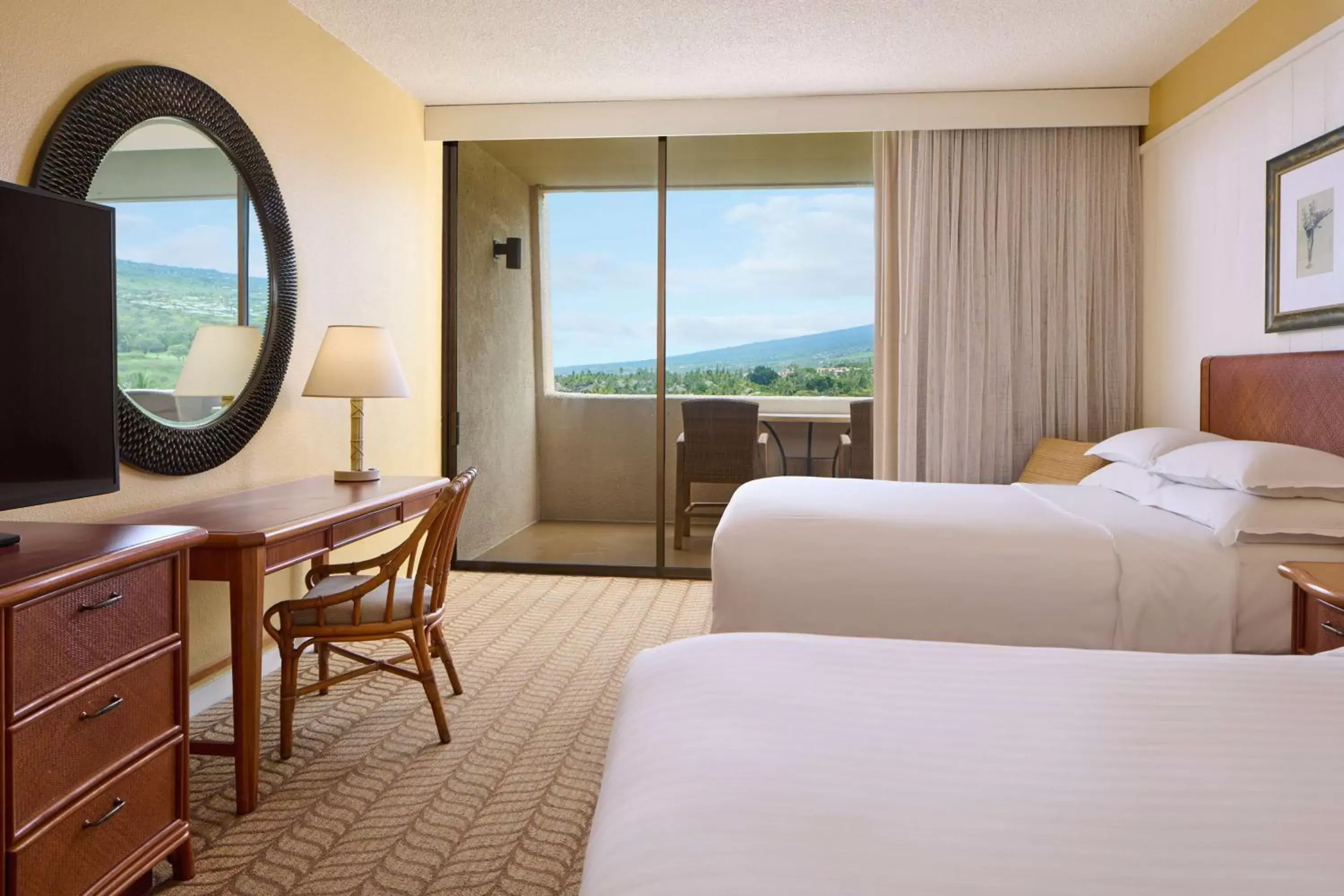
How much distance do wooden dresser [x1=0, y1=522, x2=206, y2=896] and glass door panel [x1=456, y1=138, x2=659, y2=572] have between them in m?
3.42

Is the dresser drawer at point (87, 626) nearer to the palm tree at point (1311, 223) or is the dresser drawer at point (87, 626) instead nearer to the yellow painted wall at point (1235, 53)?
the palm tree at point (1311, 223)

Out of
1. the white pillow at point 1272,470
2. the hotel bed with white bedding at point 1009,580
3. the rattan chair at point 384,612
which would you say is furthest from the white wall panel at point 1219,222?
the rattan chair at point 384,612

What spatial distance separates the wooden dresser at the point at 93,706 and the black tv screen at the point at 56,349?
132 mm

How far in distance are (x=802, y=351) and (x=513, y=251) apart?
1.75 m

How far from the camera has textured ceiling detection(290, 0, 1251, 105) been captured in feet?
12.4

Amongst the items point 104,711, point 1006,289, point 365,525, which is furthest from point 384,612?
point 1006,289

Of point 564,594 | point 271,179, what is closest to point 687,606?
point 564,594

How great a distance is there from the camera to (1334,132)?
3100 mm

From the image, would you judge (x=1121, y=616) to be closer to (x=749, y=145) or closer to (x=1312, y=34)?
(x=1312, y=34)

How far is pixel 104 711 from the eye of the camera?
1.74 m

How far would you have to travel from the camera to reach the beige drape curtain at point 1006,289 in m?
4.84

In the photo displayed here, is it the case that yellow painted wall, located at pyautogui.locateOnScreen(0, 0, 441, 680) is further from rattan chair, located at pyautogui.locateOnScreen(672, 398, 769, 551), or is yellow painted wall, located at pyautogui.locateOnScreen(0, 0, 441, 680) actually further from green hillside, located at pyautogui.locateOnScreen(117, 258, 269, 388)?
rattan chair, located at pyautogui.locateOnScreen(672, 398, 769, 551)

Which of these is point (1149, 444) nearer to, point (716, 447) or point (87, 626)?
point (716, 447)

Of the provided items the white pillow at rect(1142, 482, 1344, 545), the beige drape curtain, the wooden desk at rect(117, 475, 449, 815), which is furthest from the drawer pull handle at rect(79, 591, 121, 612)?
the beige drape curtain
